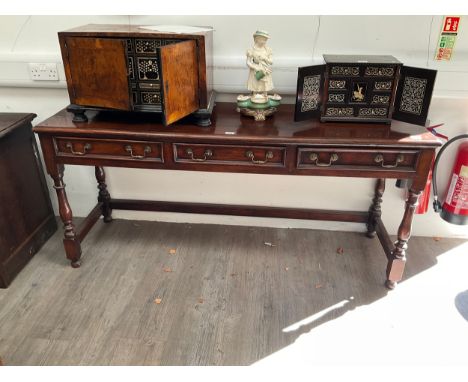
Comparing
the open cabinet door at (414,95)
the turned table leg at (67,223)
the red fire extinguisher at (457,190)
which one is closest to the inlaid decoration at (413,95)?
the open cabinet door at (414,95)

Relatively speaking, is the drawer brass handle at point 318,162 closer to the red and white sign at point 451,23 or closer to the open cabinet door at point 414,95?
the open cabinet door at point 414,95

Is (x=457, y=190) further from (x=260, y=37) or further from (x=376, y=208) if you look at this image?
(x=260, y=37)

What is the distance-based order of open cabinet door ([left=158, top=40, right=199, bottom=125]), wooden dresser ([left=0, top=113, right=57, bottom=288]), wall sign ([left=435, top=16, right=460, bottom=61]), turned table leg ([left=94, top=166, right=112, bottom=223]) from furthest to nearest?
turned table leg ([left=94, top=166, right=112, bottom=223]) < wooden dresser ([left=0, top=113, right=57, bottom=288]) < wall sign ([left=435, top=16, right=460, bottom=61]) < open cabinet door ([left=158, top=40, right=199, bottom=125])

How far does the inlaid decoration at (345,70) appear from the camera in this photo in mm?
1691

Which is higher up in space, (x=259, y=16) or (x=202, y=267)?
(x=259, y=16)

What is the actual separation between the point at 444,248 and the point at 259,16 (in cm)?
162

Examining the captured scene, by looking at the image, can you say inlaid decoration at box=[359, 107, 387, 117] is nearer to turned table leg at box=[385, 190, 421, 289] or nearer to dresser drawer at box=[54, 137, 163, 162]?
turned table leg at box=[385, 190, 421, 289]

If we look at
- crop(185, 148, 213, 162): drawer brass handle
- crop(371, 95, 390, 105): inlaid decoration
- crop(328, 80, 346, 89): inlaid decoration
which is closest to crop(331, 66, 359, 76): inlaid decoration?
crop(328, 80, 346, 89): inlaid decoration

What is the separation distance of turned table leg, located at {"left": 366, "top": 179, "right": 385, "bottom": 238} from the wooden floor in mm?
72

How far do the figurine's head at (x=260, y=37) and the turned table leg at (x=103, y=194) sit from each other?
1.18 m

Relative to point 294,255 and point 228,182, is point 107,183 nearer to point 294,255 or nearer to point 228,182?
point 228,182

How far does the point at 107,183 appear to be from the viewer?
95.5 inches

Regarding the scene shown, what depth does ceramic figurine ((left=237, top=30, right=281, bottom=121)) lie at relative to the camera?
68.2 inches
